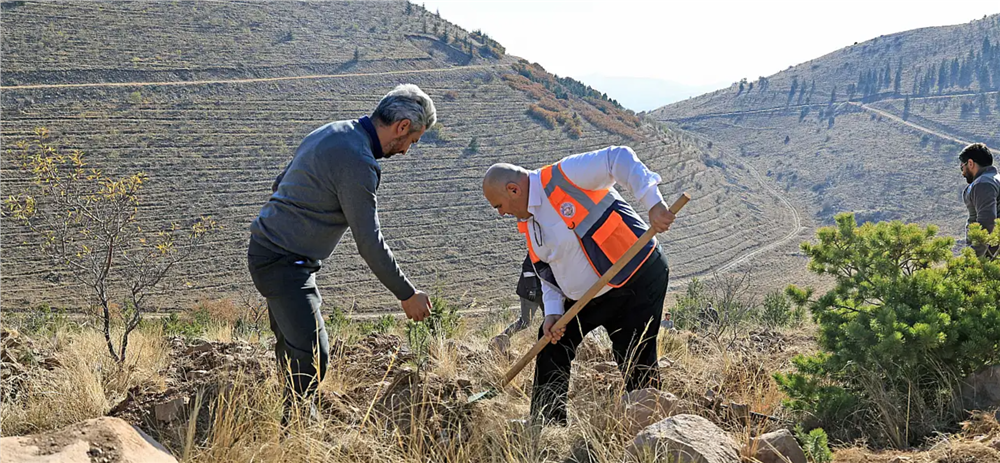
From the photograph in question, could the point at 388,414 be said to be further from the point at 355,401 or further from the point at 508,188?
the point at 508,188

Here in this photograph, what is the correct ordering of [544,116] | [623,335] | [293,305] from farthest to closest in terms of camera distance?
[544,116] < [623,335] < [293,305]

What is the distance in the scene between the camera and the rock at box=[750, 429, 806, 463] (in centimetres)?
278

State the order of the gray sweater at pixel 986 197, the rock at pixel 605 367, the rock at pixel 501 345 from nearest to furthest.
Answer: the rock at pixel 605 367
the rock at pixel 501 345
the gray sweater at pixel 986 197

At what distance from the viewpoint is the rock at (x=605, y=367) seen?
4060mm

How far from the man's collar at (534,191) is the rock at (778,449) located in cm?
135

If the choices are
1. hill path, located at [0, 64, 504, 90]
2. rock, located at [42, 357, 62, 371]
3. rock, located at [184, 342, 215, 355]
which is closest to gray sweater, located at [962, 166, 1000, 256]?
rock, located at [184, 342, 215, 355]

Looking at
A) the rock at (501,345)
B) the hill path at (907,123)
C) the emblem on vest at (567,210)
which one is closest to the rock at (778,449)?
the emblem on vest at (567,210)

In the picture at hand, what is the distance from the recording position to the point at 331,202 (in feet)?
10.4

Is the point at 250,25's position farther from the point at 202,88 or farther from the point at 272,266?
the point at 272,266

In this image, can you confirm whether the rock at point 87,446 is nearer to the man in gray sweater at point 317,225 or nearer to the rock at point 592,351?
the man in gray sweater at point 317,225

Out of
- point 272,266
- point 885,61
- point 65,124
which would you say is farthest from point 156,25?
point 885,61

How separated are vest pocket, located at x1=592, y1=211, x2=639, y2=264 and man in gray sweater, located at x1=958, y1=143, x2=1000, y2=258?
3487 mm

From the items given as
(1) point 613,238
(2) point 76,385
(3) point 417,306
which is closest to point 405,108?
(3) point 417,306

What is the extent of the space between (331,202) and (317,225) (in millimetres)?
125
